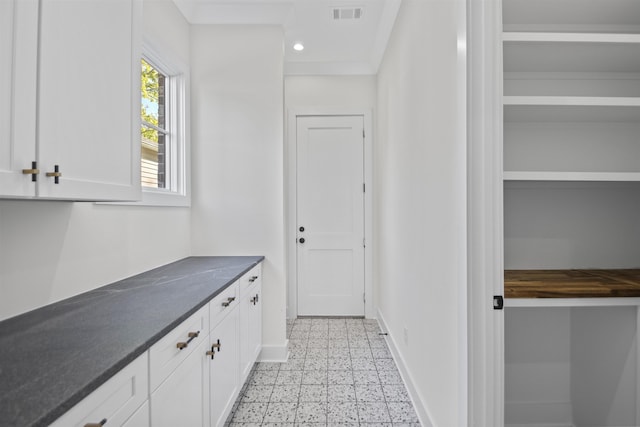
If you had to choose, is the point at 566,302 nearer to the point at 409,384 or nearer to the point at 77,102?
the point at 409,384

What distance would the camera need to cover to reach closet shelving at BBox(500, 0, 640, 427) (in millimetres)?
1563

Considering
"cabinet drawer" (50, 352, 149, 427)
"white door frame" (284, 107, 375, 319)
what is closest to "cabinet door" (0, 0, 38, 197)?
"cabinet drawer" (50, 352, 149, 427)

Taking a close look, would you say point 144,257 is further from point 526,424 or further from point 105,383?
point 526,424

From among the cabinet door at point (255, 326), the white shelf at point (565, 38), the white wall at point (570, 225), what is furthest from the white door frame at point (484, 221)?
the cabinet door at point (255, 326)

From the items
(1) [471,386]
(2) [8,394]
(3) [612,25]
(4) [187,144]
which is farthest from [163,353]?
(3) [612,25]

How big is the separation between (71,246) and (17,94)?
2.61ft

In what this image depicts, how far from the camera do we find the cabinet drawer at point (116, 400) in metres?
0.73

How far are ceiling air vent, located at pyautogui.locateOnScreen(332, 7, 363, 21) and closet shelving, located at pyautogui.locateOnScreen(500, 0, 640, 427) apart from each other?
1.49m

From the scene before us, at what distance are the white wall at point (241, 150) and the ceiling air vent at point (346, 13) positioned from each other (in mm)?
498

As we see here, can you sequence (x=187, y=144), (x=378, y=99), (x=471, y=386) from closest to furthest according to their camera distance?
(x=471, y=386), (x=187, y=144), (x=378, y=99)

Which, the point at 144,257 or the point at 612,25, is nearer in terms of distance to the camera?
the point at 612,25

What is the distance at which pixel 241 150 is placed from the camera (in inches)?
108

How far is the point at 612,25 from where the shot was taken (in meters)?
1.62

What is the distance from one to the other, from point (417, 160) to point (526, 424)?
1542mm
